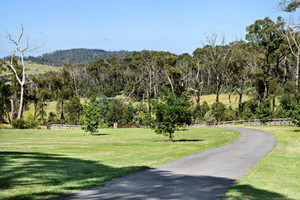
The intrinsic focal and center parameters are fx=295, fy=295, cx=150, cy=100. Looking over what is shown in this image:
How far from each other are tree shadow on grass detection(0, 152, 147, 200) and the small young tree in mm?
14105

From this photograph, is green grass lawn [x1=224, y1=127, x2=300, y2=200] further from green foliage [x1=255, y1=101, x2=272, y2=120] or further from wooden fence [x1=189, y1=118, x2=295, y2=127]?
green foliage [x1=255, y1=101, x2=272, y2=120]

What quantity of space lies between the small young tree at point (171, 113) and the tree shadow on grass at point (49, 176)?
14105 mm

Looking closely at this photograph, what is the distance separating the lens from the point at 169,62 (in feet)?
329

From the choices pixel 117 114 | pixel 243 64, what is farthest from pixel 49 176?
pixel 243 64

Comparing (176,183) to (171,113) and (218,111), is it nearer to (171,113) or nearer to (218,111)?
(171,113)

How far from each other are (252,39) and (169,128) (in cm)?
4487

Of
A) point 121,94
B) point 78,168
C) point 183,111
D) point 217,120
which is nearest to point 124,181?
point 78,168

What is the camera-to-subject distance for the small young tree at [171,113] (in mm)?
28250

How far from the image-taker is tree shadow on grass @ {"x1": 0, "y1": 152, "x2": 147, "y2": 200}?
916cm

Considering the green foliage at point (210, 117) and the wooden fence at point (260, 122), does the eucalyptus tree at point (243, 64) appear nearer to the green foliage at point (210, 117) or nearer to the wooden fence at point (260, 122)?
the green foliage at point (210, 117)

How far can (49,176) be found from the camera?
1126 cm

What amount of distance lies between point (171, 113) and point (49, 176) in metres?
18.3

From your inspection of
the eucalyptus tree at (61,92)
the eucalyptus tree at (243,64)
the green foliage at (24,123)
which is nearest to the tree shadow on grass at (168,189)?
the green foliage at (24,123)

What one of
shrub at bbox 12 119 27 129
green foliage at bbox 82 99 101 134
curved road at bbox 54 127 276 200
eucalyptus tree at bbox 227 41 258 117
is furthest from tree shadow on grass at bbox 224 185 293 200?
eucalyptus tree at bbox 227 41 258 117
